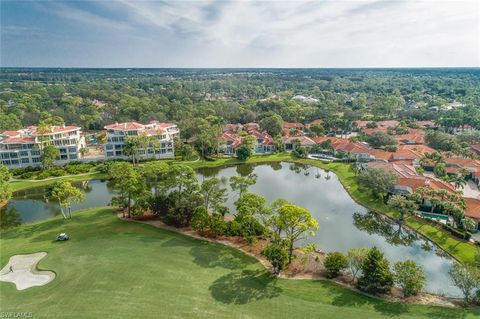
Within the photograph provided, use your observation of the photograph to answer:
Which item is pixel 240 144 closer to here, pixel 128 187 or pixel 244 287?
pixel 128 187

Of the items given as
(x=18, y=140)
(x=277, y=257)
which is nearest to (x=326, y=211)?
(x=277, y=257)

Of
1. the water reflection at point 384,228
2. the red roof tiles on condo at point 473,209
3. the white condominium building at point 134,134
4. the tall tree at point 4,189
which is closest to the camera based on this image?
the red roof tiles on condo at point 473,209

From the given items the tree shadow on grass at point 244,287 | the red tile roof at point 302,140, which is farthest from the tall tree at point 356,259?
the red tile roof at point 302,140

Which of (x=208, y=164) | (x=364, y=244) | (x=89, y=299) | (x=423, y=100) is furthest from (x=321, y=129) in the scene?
(x=423, y=100)

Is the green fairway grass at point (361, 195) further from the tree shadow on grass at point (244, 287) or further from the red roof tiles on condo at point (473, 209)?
the tree shadow on grass at point (244, 287)

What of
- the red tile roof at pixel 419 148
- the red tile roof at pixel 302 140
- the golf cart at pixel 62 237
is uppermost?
the red tile roof at pixel 302 140

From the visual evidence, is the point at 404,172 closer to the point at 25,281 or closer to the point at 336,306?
the point at 336,306

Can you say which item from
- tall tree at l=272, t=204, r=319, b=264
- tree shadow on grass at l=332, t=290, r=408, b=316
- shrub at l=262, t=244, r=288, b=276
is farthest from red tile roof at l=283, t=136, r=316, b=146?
tree shadow on grass at l=332, t=290, r=408, b=316
